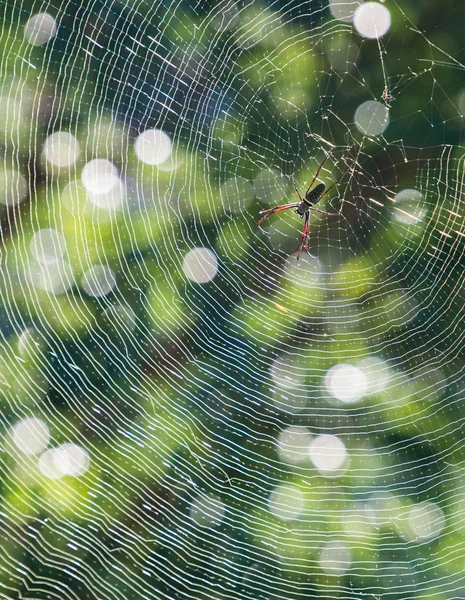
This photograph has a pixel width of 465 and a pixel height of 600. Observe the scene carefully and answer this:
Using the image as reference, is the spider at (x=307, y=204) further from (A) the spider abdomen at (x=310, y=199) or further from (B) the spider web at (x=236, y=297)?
(B) the spider web at (x=236, y=297)

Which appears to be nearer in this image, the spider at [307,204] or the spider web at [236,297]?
the spider at [307,204]

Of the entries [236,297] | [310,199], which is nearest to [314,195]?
[310,199]

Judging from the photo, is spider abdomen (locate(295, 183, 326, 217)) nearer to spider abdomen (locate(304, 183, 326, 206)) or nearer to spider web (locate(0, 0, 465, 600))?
spider abdomen (locate(304, 183, 326, 206))

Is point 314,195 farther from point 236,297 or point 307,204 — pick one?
point 236,297

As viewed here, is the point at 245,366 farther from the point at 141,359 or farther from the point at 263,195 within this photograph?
the point at 263,195

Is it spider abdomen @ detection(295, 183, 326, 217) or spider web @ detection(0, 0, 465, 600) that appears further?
spider web @ detection(0, 0, 465, 600)

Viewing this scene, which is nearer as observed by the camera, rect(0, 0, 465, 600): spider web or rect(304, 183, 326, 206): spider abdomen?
rect(304, 183, 326, 206): spider abdomen

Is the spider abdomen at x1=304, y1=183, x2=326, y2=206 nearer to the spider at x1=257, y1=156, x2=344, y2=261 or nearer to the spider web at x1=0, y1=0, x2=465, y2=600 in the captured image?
the spider at x1=257, y1=156, x2=344, y2=261

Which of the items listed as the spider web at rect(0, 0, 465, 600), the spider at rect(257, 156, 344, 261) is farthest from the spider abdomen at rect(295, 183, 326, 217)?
the spider web at rect(0, 0, 465, 600)

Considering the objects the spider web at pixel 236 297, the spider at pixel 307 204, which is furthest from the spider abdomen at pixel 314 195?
the spider web at pixel 236 297
